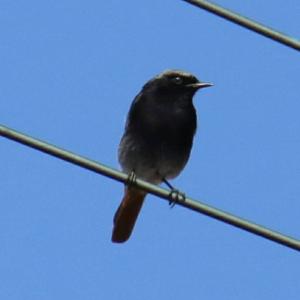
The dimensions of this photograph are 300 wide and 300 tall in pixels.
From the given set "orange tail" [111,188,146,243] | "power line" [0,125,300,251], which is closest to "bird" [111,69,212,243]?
"orange tail" [111,188,146,243]

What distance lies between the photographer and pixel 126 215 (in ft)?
31.4

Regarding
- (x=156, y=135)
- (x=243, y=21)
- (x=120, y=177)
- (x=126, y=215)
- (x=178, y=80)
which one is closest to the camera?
(x=120, y=177)

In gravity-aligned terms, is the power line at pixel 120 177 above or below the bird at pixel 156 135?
below

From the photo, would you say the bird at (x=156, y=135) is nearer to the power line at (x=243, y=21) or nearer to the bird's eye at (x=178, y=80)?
the bird's eye at (x=178, y=80)

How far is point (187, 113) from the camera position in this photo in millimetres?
9531

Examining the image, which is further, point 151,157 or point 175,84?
point 175,84

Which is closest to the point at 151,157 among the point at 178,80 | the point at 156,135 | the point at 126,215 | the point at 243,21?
the point at 156,135

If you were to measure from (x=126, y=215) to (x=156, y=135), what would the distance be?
2.59 feet

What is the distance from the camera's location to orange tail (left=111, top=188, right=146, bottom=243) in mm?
9523

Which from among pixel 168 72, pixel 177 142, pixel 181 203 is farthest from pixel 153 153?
pixel 181 203

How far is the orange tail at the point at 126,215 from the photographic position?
9523 millimetres

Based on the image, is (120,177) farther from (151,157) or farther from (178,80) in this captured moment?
(178,80)

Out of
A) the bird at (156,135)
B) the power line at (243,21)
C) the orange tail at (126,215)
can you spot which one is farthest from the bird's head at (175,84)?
the power line at (243,21)

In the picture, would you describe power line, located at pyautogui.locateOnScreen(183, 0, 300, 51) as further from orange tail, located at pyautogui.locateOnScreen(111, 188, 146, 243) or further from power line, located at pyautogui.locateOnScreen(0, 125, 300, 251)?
orange tail, located at pyautogui.locateOnScreen(111, 188, 146, 243)
